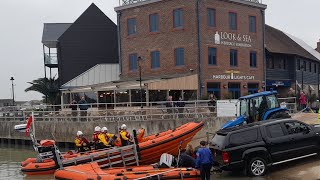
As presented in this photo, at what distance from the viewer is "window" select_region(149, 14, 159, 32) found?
32531 mm

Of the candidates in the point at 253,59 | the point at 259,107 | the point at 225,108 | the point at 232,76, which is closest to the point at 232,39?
the point at 232,76

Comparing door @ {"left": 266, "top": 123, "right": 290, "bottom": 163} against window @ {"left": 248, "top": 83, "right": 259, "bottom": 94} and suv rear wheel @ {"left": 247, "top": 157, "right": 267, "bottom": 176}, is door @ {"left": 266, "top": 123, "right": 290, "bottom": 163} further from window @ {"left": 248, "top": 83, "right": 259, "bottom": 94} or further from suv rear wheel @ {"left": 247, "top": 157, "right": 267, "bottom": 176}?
window @ {"left": 248, "top": 83, "right": 259, "bottom": 94}

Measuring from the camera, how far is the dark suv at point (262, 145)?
1259 centimetres

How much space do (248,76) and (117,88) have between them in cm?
1151

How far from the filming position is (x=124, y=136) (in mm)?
16297

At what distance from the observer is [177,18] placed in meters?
31.4

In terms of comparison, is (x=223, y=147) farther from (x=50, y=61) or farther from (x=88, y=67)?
(x=50, y=61)

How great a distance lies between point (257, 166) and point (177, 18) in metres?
20.4

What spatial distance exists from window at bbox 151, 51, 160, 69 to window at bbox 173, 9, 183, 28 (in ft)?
9.07

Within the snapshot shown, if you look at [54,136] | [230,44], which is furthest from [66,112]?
[230,44]

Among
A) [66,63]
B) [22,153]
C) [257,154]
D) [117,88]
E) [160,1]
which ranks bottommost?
[22,153]

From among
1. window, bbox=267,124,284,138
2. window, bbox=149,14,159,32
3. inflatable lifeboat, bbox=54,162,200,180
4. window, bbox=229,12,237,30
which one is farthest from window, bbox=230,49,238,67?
inflatable lifeboat, bbox=54,162,200,180

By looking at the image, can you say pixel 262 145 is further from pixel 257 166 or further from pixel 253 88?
pixel 253 88

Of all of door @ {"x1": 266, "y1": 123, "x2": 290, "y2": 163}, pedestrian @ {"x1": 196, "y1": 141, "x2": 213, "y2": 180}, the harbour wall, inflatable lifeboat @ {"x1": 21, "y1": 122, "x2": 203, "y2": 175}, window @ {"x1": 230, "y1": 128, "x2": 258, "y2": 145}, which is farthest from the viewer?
the harbour wall
